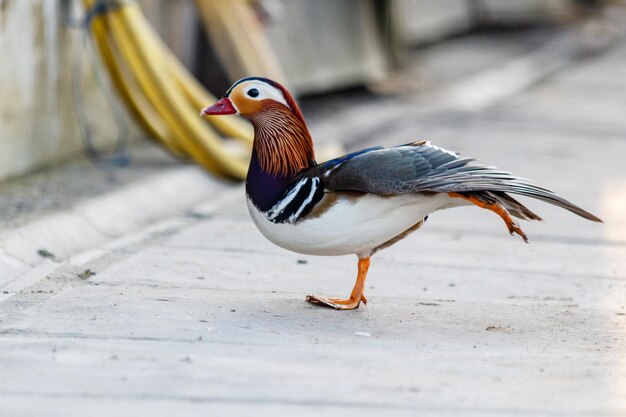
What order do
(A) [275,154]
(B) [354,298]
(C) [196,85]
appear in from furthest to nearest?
(C) [196,85] < (B) [354,298] < (A) [275,154]

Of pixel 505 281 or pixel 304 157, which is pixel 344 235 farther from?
pixel 505 281

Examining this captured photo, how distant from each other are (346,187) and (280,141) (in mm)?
392

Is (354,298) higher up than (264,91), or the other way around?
(264,91)

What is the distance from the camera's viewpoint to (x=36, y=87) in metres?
7.32

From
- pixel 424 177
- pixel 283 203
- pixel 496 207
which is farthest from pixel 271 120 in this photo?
pixel 496 207

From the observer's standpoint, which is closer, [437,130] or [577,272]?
[577,272]

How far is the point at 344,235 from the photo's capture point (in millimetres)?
4574

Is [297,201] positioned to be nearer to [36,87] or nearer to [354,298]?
[354,298]

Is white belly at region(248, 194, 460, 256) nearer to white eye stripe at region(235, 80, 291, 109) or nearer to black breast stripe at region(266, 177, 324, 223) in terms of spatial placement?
black breast stripe at region(266, 177, 324, 223)

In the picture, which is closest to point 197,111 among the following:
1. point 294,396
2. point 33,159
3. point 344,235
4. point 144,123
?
point 144,123

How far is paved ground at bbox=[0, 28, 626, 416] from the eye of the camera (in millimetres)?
3713

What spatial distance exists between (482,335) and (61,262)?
2.10 metres

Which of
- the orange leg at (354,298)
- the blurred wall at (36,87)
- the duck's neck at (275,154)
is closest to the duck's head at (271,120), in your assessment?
the duck's neck at (275,154)

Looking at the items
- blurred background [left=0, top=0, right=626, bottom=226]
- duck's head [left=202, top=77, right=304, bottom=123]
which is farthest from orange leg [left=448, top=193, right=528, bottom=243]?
blurred background [left=0, top=0, right=626, bottom=226]
